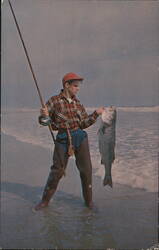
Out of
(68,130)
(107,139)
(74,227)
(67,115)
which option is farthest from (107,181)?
(67,115)

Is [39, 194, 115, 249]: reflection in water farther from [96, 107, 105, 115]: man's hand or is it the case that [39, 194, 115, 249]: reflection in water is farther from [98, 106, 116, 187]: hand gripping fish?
[96, 107, 105, 115]: man's hand

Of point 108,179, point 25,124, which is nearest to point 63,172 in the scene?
point 108,179

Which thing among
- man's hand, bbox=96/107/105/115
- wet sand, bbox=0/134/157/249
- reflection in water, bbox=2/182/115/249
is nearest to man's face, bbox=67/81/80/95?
man's hand, bbox=96/107/105/115

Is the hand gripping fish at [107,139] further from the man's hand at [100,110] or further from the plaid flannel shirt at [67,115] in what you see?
the plaid flannel shirt at [67,115]

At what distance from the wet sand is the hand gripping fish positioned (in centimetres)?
13

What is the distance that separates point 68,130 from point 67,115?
0.13 meters

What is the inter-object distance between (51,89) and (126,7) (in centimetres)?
106

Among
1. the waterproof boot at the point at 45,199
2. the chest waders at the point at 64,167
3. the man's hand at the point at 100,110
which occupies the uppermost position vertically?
the man's hand at the point at 100,110

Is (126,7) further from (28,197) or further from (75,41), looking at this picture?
(28,197)

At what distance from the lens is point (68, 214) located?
12.9 ft

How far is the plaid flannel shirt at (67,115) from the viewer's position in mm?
3732

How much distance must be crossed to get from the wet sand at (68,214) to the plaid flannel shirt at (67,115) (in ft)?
1.11

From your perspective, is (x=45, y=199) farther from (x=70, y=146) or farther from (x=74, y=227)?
(x=70, y=146)

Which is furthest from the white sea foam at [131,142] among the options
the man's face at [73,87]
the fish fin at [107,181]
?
the man's face at [73,87]
